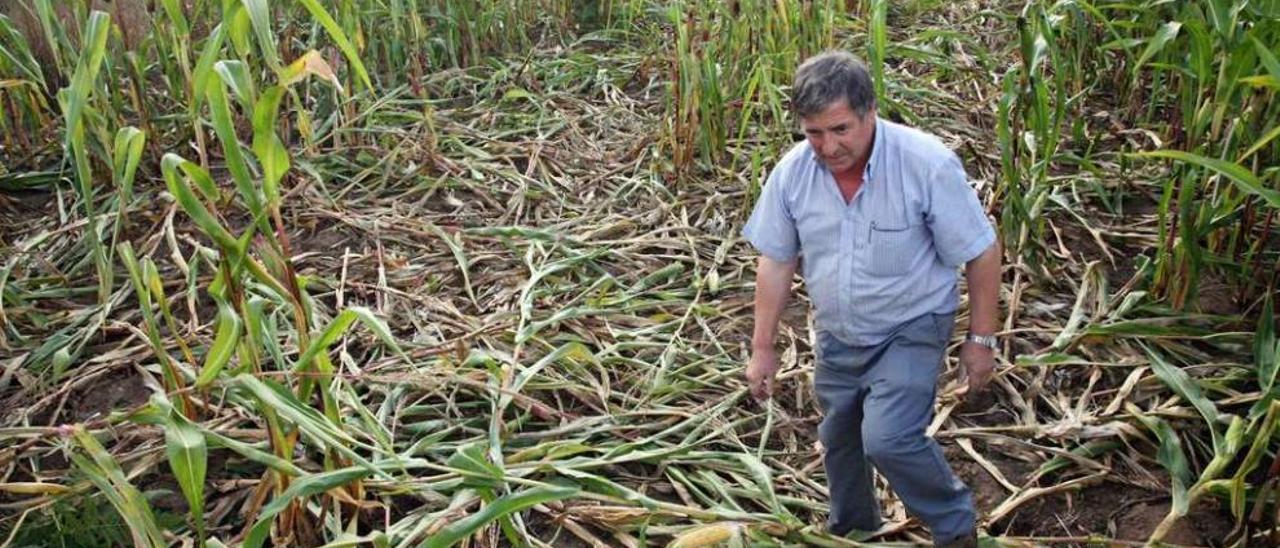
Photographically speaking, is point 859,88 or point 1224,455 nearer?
point 859,88

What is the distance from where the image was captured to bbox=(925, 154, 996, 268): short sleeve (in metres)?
1.70

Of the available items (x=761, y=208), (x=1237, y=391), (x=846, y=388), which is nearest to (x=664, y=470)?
(x=846, y=388)

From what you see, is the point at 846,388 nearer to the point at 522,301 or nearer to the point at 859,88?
the point at 859,88

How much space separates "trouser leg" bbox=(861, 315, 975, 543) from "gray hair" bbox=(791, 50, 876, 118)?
369 mm

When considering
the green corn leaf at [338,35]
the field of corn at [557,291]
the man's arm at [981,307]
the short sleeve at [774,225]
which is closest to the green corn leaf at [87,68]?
the field of corn at [557,291]

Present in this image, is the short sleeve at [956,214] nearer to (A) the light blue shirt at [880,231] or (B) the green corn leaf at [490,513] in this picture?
(A) the light blue shirt at [880,231]

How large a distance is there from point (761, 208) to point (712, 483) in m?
0.55

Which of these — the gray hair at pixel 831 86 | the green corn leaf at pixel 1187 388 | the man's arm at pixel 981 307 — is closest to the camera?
the gray hair at pixel 831 86

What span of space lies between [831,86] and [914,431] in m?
0.54

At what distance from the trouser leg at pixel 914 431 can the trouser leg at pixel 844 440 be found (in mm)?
54

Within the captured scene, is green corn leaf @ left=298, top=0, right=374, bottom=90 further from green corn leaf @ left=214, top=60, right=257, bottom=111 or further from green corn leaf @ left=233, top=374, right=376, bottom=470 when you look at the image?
green corn leaf @ left=233, top=374, right=376, bottom=470

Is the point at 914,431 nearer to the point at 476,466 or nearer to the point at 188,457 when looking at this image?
the point at 476,466

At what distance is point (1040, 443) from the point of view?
2.23 m

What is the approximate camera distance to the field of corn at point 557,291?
1838 mm
